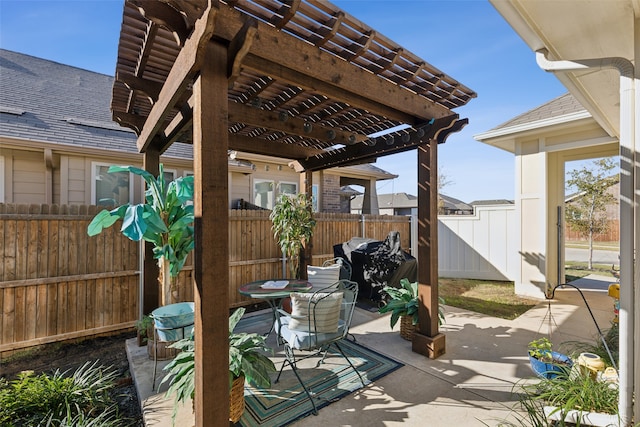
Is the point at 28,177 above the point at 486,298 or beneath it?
above

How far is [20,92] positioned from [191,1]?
7198 mm

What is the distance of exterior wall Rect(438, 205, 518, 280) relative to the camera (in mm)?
7223

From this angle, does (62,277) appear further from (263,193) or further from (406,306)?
(263,193)

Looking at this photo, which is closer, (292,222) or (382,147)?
(382,147)

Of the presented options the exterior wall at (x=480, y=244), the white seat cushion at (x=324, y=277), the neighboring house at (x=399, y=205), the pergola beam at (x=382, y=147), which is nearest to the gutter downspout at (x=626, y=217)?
the pergola beam at (x=382, y=147)

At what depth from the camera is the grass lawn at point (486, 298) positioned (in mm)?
5074

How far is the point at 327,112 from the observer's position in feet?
12.6

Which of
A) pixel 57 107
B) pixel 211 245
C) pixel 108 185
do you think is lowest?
pixel 211 245

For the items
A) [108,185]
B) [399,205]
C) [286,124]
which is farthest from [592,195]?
[399,205]

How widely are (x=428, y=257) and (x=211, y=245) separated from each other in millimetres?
2575

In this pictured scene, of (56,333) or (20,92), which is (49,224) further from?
(20,92)

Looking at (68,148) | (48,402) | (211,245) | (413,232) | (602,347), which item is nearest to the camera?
(211,245)

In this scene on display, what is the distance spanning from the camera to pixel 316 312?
2715 millimetres

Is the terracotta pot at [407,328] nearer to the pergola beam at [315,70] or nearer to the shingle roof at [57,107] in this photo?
the pergola beam at [315,70]
